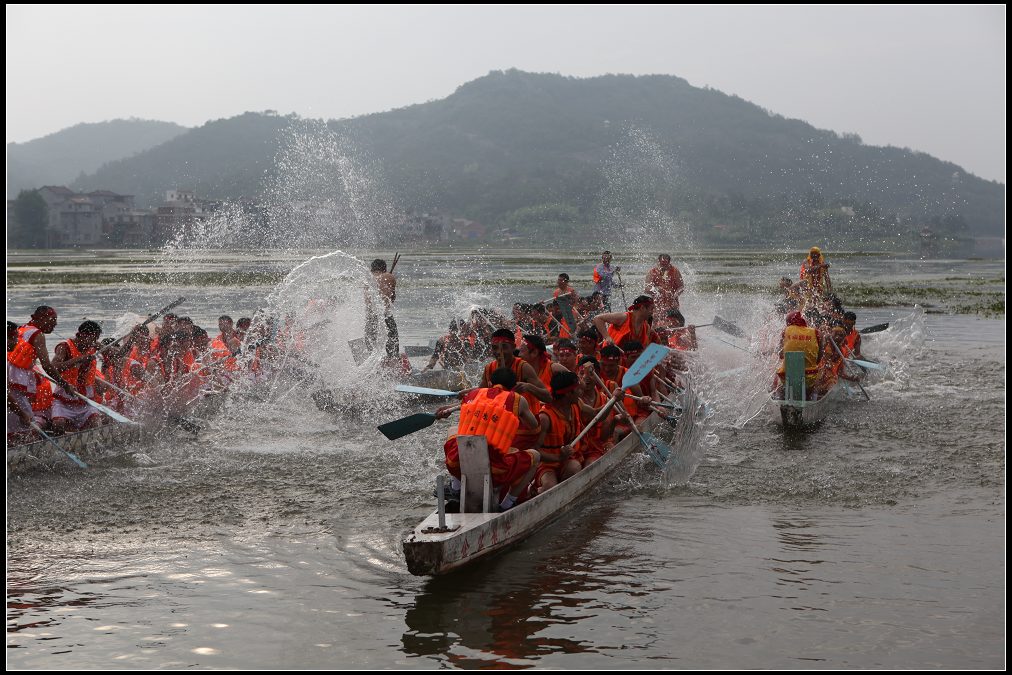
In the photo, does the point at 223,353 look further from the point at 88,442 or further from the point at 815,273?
the point at 815,273

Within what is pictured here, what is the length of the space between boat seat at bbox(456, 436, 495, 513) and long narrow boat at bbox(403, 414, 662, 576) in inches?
5.5

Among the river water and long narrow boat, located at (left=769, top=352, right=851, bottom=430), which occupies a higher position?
long narrow boat, located at (left=769, top=352, right=851, bottom=430)

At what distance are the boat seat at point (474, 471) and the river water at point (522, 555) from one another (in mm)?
550

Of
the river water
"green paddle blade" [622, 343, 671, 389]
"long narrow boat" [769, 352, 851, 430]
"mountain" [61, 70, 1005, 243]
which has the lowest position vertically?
the river water

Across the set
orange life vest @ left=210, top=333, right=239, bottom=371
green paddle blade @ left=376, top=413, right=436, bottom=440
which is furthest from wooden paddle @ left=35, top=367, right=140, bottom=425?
green paddle blade @ left=376, top=413, right=436, bottom=440

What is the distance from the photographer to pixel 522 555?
822 centimetres

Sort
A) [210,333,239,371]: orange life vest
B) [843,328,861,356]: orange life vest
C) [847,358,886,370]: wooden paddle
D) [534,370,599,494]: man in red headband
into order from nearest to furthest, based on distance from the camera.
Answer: [534,370,599,494]: man in red headband → [210,333,239,371]: orange life vest → [847,358,886,370]: wooden paddle → [843,328,861,356]: orange life vest

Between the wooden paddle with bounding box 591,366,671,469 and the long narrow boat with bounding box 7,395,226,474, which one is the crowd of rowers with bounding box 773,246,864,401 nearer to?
the wooden paddle with bounding box 591,366,671,469

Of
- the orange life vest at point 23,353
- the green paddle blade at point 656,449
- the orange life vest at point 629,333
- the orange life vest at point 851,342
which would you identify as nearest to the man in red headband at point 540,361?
the green paddle blade at point 656,449

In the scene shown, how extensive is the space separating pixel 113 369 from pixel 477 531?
767cm

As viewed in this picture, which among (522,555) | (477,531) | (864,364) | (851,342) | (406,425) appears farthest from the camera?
(851,342)

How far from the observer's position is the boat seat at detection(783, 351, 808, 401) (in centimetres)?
1308

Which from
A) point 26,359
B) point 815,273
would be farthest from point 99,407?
point 815,273

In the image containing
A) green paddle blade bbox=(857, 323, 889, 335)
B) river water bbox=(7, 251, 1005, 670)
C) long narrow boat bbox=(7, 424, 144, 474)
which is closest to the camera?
river water bbox=(7, 251, 1005, 670)
